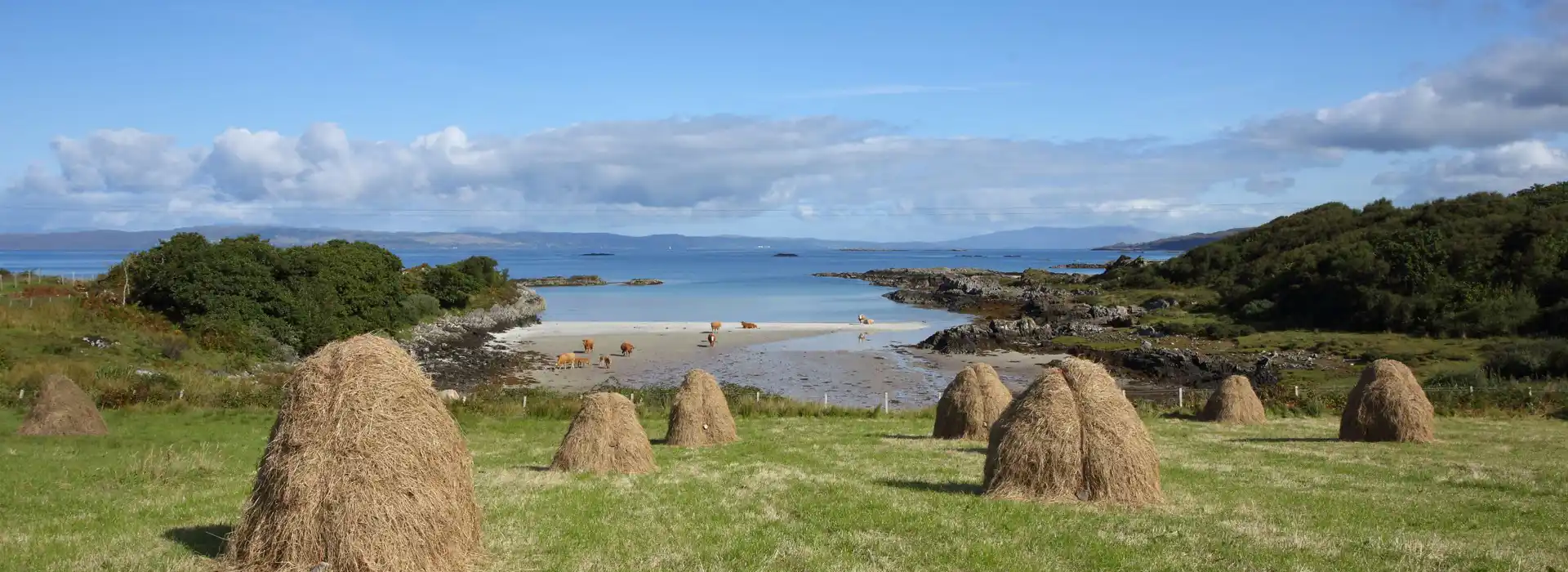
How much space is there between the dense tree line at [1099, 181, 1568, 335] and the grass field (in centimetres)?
4938

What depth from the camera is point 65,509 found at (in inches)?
566

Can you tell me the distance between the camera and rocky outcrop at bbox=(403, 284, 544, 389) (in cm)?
5528

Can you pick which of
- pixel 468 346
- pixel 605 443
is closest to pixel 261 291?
pixel 468 346

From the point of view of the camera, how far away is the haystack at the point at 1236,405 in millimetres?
30734

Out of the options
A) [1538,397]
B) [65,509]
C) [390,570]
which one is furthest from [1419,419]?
[65,509]

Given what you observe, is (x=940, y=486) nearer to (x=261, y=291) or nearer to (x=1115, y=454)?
(x=1115, y=454)

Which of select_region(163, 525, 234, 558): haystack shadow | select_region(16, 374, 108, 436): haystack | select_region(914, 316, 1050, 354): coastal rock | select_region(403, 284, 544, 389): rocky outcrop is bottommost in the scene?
select_region(403, 284, 544, 389): rocky outcrop

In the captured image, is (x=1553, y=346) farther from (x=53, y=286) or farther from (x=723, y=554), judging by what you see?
(x=53, y=286)

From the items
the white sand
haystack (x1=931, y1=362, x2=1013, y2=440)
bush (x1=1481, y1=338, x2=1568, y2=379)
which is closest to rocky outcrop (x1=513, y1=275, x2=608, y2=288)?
the white sand

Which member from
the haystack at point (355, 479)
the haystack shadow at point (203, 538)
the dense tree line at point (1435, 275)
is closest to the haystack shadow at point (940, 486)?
the haystack at point (355, 479)

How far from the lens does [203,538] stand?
40.0ft

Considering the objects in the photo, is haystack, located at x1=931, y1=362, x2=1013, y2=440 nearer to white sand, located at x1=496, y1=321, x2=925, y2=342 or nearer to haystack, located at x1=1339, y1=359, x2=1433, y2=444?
haystack, located at x1=1339, y1=359, x2=1433, y2=444

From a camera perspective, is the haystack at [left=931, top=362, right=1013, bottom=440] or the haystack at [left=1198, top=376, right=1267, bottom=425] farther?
the haystack at [left=1198, top=376, right=1267, bottom=425]

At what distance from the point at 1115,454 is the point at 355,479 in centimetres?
1012
